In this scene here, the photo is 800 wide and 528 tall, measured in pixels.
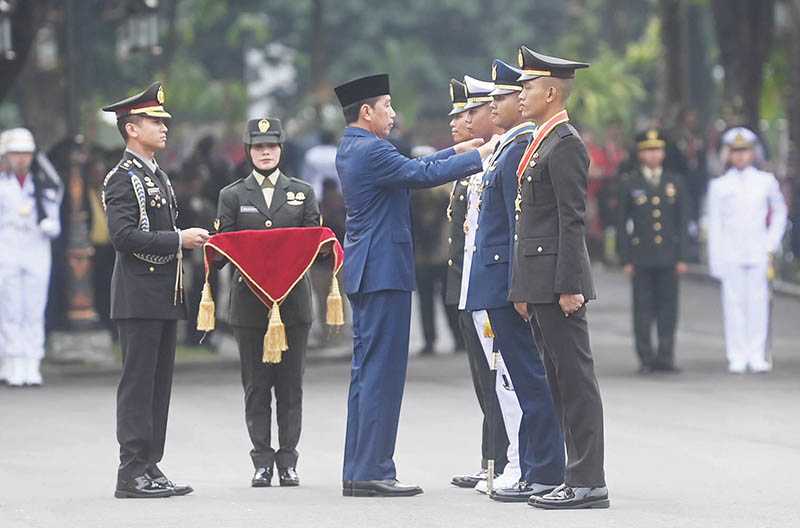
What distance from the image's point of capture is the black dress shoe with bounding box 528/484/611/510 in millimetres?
10484

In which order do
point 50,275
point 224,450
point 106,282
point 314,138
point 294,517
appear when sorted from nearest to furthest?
point 294,517 → point 224,450 → point 50,275 → point 106,282 → point 314,138

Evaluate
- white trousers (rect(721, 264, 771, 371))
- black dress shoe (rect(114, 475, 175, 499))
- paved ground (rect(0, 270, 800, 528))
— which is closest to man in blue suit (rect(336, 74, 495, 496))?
paved ground (rect(0, 270, 800, 528))

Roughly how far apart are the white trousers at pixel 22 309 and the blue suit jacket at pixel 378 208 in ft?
24.1

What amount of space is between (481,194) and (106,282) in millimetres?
10916

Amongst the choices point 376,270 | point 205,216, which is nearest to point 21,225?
point 205,216

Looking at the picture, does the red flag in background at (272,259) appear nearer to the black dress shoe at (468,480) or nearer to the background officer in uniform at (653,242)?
the black dress shoe at (468,480)

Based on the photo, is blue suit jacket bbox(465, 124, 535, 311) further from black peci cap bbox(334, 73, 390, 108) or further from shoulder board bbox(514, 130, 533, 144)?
black peci cap bbox(334, 73, 390, 108)

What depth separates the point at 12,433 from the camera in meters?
14.5

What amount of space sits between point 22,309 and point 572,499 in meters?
8.82

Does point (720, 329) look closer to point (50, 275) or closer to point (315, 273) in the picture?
point (315, 273)

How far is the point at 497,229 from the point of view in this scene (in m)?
11.1

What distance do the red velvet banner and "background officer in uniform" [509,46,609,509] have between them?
159 cm

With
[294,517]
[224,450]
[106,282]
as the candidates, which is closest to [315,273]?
[106,282]

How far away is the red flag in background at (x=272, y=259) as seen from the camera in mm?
11773
